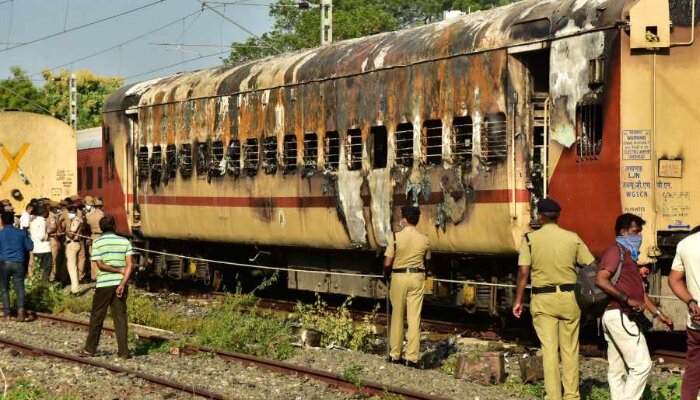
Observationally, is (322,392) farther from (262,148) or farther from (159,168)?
(159,168)

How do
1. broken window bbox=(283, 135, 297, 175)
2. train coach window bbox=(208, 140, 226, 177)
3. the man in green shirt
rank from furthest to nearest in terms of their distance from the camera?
train coach window bbox=(208, 140, 226, 177), broken window bbox=(283, 135, 297, 175), the man in green shirt

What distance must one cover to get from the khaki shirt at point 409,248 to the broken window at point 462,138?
1803 millimetres

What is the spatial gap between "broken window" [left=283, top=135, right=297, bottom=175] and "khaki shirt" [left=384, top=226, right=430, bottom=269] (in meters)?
5.22

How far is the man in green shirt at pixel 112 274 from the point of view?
539 inches

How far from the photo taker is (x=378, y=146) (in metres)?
16.2

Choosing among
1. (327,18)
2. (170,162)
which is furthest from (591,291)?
(327,18)

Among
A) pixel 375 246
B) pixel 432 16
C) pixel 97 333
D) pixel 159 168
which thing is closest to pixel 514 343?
pixel 375 246

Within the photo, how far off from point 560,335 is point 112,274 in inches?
223

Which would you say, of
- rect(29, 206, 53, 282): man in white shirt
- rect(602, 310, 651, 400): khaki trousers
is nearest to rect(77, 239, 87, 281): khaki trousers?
rect(29, 206, 53, 282): man in white shirt

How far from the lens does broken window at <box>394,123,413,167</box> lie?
15.4m

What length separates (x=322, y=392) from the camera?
11664 mm

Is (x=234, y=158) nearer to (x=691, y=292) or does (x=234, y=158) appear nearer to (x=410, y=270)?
(x=410, y=270)

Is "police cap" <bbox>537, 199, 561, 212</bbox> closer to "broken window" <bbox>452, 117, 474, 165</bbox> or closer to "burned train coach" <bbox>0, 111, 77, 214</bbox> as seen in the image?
"broken window" <bbox>452, 117, 474, 165</bbox>

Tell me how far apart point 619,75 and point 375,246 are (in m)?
5.08
